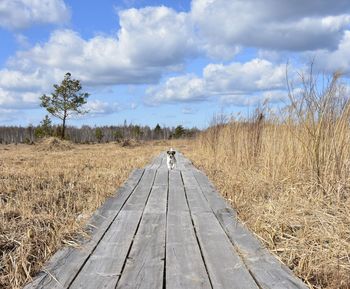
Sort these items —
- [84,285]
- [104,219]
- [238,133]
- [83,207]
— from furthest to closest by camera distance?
[238,133] → [83,207] → [104,219] → [84,285]

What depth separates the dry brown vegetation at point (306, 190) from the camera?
2959 millimetres

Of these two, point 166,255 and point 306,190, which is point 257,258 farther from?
point 306,190

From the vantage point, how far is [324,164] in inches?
191

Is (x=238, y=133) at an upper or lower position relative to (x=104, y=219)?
upper

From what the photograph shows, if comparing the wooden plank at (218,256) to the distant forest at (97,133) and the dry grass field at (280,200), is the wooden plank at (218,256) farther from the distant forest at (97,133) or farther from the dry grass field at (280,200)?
the distant forest at (97,133)

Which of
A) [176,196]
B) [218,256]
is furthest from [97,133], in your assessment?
[218,256]

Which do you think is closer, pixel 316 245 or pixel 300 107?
pixel 316 245

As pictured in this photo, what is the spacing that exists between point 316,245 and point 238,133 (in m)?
6.45

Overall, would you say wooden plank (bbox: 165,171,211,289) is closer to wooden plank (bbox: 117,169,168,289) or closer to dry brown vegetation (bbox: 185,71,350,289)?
wooden plank (bbox: 117,169,168,289)

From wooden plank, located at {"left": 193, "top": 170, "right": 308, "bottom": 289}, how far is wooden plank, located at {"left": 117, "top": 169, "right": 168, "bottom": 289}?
22.1 inches

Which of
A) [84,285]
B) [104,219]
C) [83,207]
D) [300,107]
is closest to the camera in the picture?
[84,285]

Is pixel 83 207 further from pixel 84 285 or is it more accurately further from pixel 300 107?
pixel 300 107

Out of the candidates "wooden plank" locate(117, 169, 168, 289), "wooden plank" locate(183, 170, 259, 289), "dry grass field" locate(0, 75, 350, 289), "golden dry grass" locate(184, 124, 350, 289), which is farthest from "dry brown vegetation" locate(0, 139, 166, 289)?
"golden dry grass" locate(184, 124, 350, 289)

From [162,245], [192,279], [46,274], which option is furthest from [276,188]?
[46,274]
